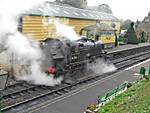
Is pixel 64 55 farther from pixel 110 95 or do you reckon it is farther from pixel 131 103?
pixel 131 103

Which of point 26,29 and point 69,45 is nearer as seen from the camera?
point 69,45

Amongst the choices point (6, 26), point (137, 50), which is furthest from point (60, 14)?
point (137, 50)

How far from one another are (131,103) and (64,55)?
7.84m

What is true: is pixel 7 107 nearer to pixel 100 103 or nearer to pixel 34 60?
pixel 100 103

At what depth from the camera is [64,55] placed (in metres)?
18.6

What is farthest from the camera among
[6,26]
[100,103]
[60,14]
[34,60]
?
[60,14]

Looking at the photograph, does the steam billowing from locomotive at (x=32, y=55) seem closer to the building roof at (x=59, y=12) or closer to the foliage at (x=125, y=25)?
the building roof at (x=59, y=12)

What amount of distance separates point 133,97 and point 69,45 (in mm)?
7477

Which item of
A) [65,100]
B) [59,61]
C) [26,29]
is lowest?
[65,100]

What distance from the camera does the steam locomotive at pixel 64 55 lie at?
17859 mm

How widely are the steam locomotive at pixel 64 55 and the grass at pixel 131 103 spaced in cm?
582

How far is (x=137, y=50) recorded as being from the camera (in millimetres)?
39000

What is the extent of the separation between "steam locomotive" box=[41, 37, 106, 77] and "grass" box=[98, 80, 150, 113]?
582 centimetres

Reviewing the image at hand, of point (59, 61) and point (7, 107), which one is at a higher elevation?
point (59, 61)
